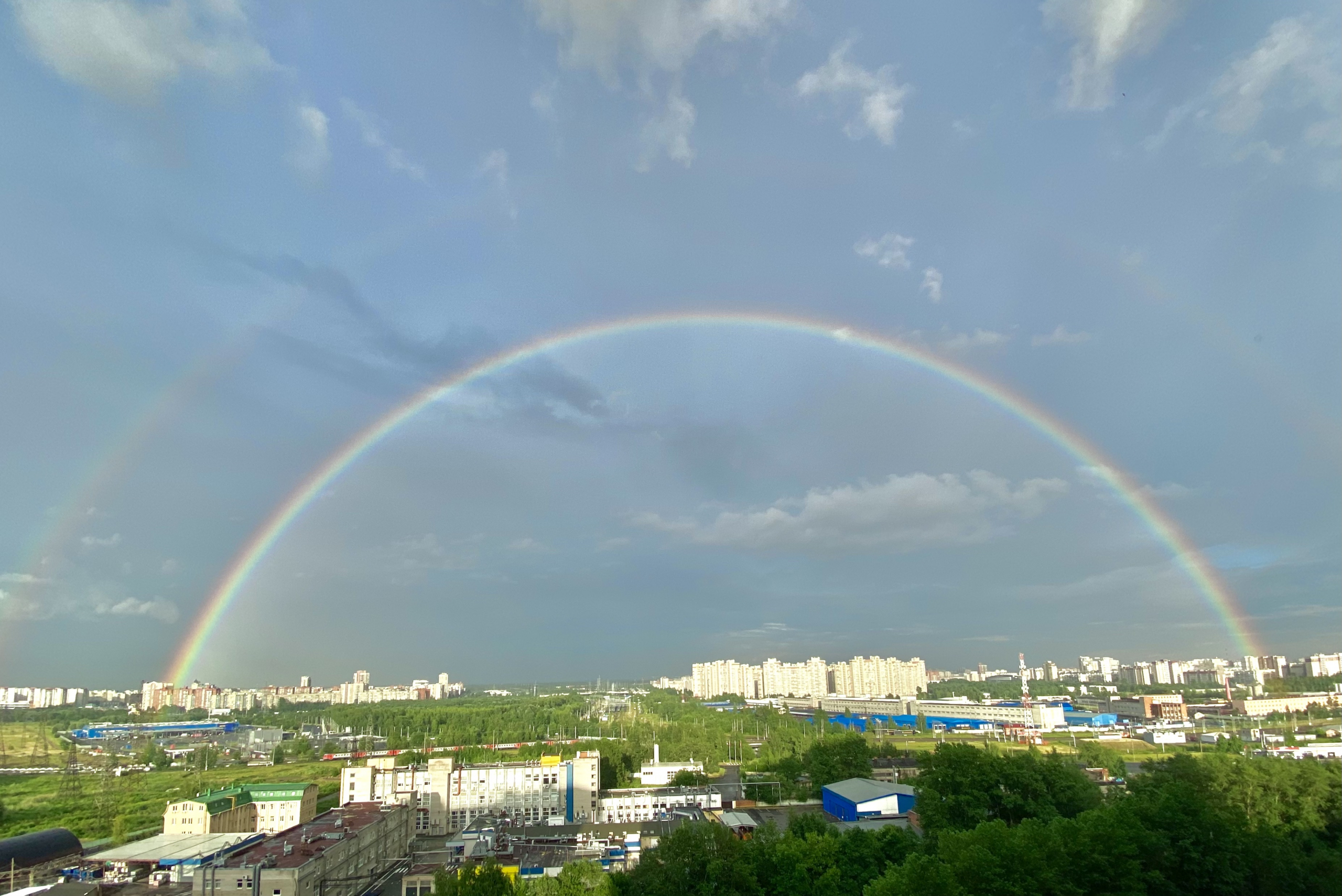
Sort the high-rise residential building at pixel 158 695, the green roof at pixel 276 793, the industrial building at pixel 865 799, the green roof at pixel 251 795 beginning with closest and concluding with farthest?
the industrial building at pixel 865 799, the green roof at pixel 251 795, the green roof at pixel 276 793, the high-rise residential building at pixel 158 695

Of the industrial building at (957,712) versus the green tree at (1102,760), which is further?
the industrial building at (957,712)

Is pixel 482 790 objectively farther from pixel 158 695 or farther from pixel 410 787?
pixel 158 695

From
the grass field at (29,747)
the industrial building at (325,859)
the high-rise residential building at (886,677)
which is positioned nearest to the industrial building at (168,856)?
the industrial building at (325,859)

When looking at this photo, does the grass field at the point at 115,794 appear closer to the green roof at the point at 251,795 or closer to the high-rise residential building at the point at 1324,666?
the green roof at the point at 251,795

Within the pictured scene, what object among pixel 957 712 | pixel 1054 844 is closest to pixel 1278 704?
pixel 957 712

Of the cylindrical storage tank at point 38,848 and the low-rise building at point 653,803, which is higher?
the cylindrical storage tank at point 38,848

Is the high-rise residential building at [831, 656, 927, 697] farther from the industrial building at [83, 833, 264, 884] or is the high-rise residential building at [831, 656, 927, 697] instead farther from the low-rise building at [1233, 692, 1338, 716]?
the industrial building at [83, 833, 264, 884]

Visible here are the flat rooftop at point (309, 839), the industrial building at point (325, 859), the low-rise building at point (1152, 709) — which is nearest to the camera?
the industrial building at point (325, 859)

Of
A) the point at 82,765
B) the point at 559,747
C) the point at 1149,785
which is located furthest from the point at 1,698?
the point at 1149,785
